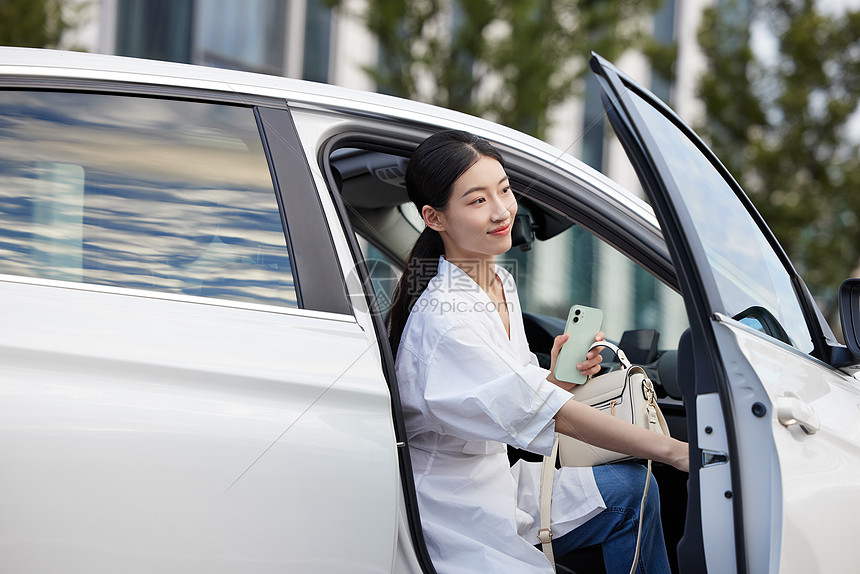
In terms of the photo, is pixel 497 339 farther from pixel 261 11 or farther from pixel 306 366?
pixel 261 11

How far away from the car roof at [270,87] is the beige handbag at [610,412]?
37 cm

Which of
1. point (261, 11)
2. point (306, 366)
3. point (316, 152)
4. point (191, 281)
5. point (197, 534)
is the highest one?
point (261, 11)

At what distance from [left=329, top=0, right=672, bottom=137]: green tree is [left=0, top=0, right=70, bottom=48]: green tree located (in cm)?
246

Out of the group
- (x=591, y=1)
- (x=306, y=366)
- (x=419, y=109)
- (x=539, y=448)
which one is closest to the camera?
(x=306, y=366)

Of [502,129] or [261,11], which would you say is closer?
[502,129]

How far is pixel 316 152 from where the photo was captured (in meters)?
1.63

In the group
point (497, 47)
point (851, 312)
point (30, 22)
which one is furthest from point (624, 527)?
point (497, 47)

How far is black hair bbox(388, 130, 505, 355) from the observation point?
179 centimetres

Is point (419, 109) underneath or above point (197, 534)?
above

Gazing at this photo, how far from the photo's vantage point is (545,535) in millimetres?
1762

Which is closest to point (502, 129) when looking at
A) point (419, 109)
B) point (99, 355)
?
point (419, 109)

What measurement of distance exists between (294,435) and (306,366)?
0.41ft

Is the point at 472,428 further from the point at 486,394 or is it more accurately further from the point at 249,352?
the point at 249,352

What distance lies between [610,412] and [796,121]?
864 centimetres
